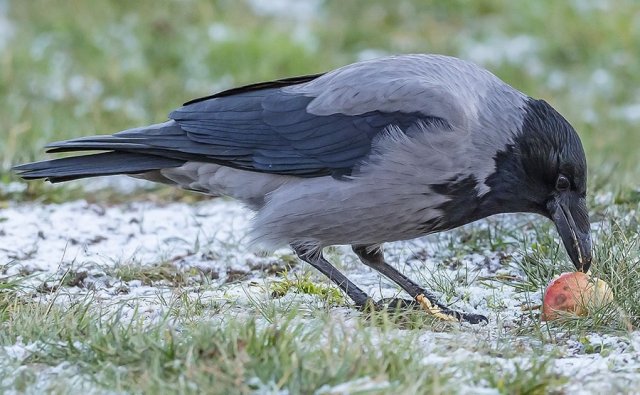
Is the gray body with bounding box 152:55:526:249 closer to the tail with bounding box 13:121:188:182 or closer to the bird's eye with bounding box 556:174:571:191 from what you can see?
the tail with bounding box 13:121:188:182

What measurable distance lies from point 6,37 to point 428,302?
7127 mm

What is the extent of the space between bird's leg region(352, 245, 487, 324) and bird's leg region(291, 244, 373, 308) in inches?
6.6

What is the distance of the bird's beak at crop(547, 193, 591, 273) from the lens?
4973 millimetres

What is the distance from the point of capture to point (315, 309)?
4.59m

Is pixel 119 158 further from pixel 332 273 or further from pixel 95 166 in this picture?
pixel 332 273

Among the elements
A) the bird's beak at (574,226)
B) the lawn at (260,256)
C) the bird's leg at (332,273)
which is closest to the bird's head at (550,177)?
the bird's beak at (574,226)

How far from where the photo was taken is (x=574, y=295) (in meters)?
4.66

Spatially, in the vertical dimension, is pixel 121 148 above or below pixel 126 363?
above

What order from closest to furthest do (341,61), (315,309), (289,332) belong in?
1. (289,332)
2. (315,309)
3. (341,61)

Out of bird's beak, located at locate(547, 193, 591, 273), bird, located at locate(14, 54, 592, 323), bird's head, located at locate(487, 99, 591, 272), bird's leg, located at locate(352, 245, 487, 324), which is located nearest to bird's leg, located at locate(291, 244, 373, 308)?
bird, located at locate(14, 54, 592, 323)

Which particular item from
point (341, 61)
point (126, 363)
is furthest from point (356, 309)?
point (341, 61)

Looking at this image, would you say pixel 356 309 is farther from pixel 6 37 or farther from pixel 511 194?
pixel 6 37

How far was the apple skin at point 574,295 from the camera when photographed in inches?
182

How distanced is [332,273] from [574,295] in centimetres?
118
